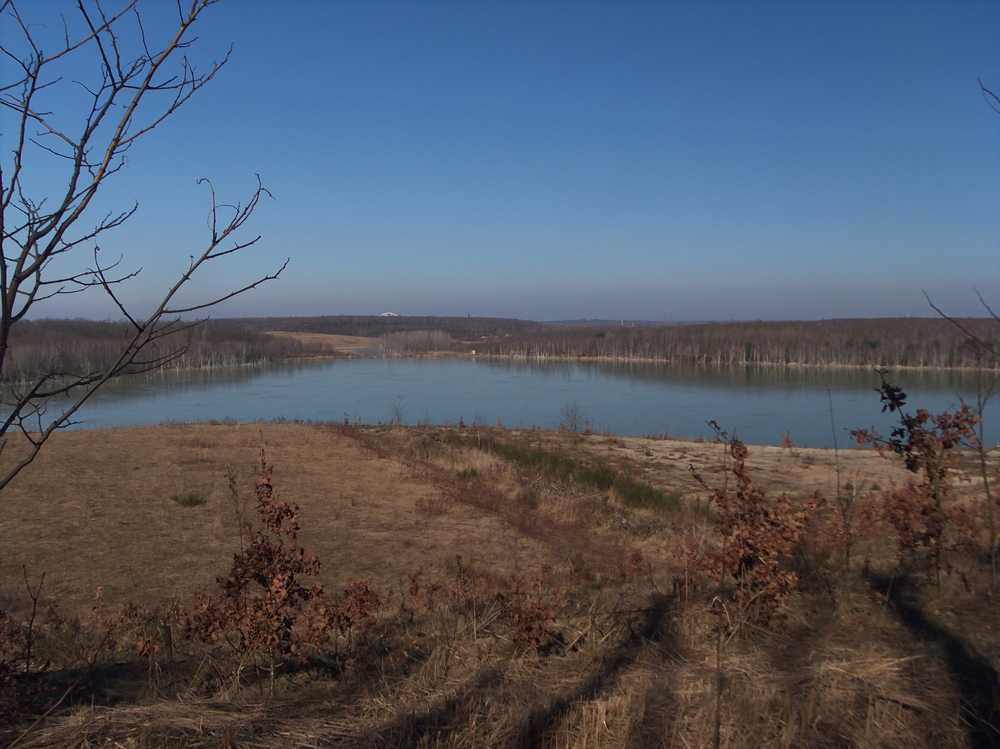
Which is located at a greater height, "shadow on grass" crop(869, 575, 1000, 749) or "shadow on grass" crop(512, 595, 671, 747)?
"shadow on grass" crop(869, 575, 1000, 749)

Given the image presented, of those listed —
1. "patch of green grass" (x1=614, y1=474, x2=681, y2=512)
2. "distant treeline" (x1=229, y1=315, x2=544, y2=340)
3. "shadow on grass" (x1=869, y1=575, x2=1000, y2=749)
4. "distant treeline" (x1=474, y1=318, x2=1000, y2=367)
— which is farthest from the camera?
"distant treeline" (x1=229, y1=315, x2=544, y2=340)

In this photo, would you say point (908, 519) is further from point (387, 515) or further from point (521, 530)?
point (387, 515)

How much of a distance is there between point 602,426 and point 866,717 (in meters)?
26.3

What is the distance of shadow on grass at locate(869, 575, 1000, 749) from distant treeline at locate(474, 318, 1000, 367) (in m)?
48.8

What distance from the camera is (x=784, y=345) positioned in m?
67.5

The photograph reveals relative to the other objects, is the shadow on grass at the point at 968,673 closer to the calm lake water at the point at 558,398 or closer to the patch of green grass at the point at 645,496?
the patch of green grass at the point at 645,496

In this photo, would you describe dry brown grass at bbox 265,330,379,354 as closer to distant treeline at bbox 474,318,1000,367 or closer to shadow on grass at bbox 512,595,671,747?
distant treeline at bbox 474,318,1000,367

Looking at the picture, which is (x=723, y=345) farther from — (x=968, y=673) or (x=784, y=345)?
(x=968, y=673)

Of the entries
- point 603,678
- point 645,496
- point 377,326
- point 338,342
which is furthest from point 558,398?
point 377,326

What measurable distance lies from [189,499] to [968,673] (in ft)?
→ 36.2

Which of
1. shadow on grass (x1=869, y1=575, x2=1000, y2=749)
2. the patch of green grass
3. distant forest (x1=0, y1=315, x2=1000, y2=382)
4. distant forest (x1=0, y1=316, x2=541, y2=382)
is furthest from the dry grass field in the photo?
distant forest (x1=0, y1=315, x2=1000, y2=382)

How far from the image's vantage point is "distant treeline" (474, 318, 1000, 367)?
54.8m

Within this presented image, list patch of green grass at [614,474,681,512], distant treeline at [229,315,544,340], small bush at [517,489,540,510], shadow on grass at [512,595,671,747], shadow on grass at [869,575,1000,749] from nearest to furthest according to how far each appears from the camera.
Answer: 1. shadow on grass at [869,575,1000,749]
2. shadow on grass at [512,595,671,747]
3. patch of green grass at [614,474,681,512]
4. small bush at [517,489,540,510]
5. distant treeline at [229,315,544,340]

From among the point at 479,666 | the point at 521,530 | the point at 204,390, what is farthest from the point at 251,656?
the point at 204,390
